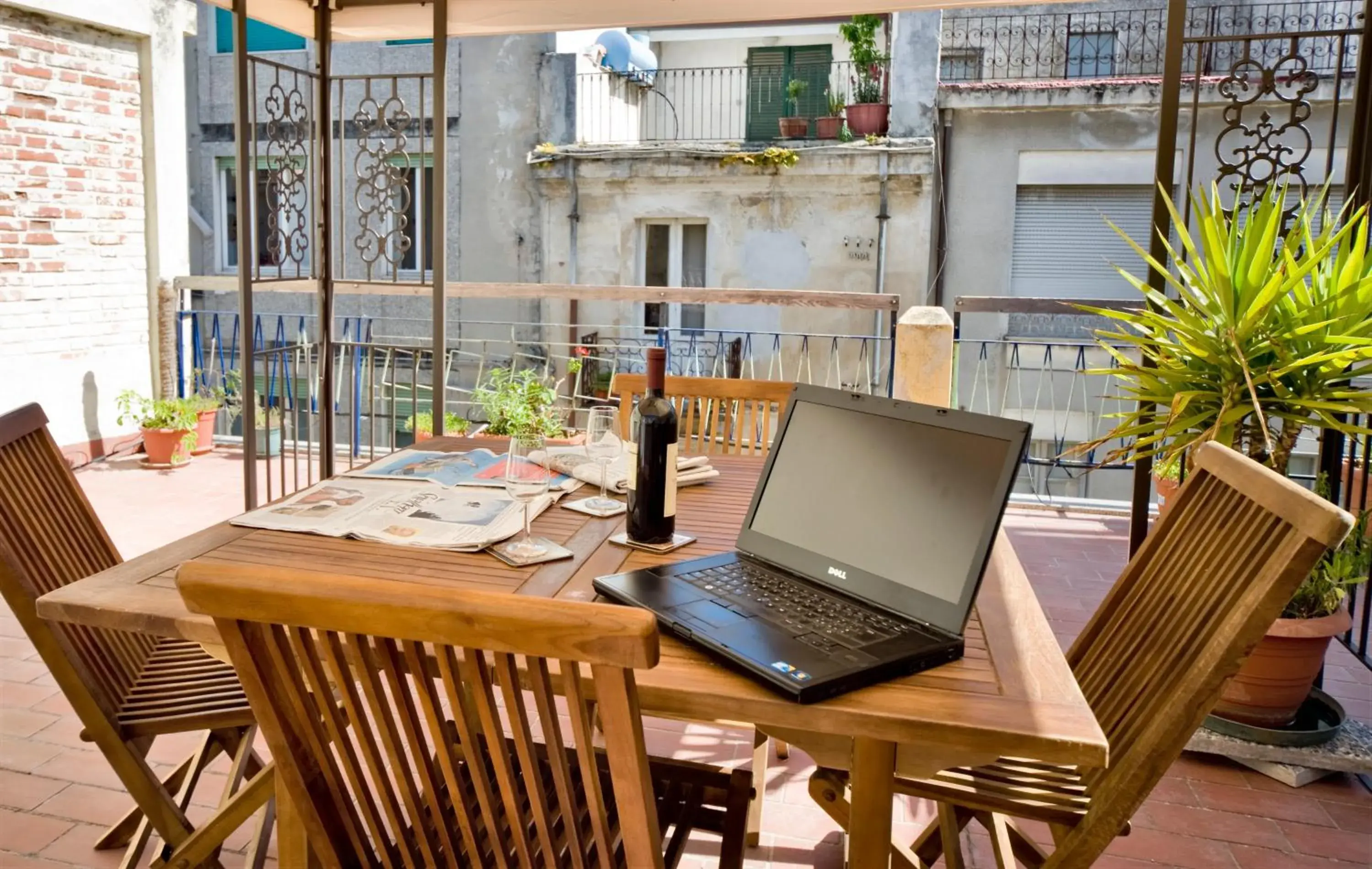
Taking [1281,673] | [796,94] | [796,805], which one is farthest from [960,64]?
[796,805]

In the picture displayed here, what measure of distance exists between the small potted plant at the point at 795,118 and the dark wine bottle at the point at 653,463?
9.57 metres

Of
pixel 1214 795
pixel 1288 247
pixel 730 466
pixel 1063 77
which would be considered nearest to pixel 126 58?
pixel 730 466

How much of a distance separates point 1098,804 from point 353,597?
99cm

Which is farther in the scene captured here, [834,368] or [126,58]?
[834,368]

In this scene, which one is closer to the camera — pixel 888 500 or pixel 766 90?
pixel 888 500

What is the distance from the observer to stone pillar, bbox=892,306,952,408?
3047mm

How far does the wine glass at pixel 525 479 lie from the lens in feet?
5.20

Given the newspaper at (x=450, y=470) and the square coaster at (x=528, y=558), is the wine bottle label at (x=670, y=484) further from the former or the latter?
the newspaper at (x=450, y=470)

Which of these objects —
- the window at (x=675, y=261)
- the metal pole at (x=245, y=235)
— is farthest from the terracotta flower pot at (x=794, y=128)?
the metal pole at (x=245, y=235)

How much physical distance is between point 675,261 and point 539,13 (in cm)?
678

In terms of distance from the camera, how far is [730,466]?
2.43 m

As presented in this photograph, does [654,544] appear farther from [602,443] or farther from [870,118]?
[870,118]

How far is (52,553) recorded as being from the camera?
5.93 feet

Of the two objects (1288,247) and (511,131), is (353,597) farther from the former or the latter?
(511,131)
